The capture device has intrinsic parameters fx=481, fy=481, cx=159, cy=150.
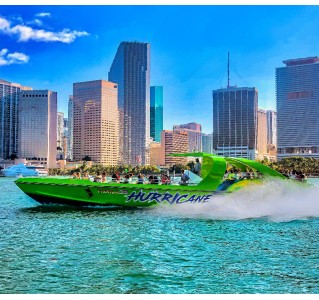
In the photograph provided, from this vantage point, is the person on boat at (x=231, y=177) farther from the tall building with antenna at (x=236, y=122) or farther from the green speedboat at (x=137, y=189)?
the tall building with antenna at (x=236, y=122)

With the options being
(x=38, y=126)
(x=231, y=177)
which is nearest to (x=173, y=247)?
(x=231, y=177)

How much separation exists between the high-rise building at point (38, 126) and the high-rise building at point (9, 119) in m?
5.91

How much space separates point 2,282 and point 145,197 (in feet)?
36.1

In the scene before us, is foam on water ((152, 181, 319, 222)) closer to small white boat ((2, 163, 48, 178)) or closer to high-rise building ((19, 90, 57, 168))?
small white boat ((2, 163, 48, 178))

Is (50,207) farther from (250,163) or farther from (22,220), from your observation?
(250,163)

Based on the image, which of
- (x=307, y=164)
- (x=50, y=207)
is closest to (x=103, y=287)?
(x=50, y=207)

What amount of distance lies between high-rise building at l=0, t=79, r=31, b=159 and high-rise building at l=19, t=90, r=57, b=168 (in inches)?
233

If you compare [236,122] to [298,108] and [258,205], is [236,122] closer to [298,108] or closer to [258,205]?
[298,108]

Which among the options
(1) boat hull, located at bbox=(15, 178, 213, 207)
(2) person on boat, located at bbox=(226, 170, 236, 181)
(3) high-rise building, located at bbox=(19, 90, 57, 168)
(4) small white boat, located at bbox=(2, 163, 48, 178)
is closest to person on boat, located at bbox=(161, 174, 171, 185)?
(1) boat hull, located at bbox=(15, 178, 213, 207)

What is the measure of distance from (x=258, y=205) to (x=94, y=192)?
6620 millimetres

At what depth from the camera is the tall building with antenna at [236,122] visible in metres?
182

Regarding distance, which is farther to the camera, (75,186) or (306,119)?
(306,119)

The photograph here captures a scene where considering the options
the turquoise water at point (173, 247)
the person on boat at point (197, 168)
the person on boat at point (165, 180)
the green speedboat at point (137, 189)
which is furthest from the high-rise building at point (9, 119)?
the person on boat at point (197, 168)

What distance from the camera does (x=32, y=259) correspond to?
1063 cm
